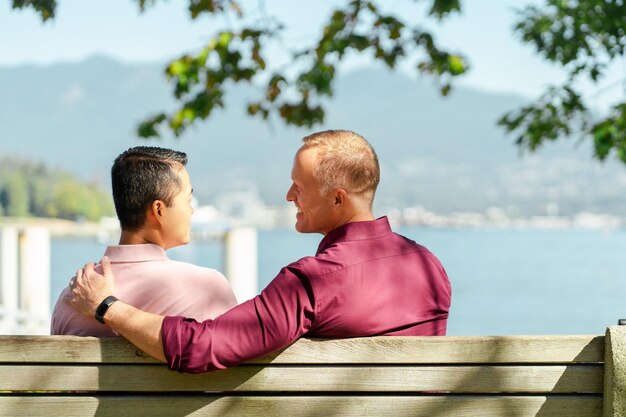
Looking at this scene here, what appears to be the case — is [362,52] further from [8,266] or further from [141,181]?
[8,266]

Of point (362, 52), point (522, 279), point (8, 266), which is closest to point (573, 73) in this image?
point (362, 52)

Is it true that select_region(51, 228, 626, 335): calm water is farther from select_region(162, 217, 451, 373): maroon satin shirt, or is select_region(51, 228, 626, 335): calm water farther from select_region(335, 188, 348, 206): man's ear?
select_region(162, 217, 451, 373): maroon satin shirt

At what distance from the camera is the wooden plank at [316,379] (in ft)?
7.42

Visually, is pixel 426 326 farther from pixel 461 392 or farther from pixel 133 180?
pixel 133 180

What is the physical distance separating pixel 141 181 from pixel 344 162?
52 cm

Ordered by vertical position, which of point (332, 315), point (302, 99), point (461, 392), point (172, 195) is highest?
point (302, 99)

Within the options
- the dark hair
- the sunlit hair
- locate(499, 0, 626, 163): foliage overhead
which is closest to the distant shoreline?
locate(499, 0, 626, 163): foliage overhead

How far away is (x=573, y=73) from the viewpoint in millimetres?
9227

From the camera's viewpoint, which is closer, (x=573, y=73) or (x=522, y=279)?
(x=573, y=73)

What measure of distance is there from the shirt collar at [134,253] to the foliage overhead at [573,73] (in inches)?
232

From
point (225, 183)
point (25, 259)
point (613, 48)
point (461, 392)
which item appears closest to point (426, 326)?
point (461, 392)

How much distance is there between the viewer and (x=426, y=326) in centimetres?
257

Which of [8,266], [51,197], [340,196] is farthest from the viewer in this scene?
[51,197]

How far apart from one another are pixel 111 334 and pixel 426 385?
2.59ft
